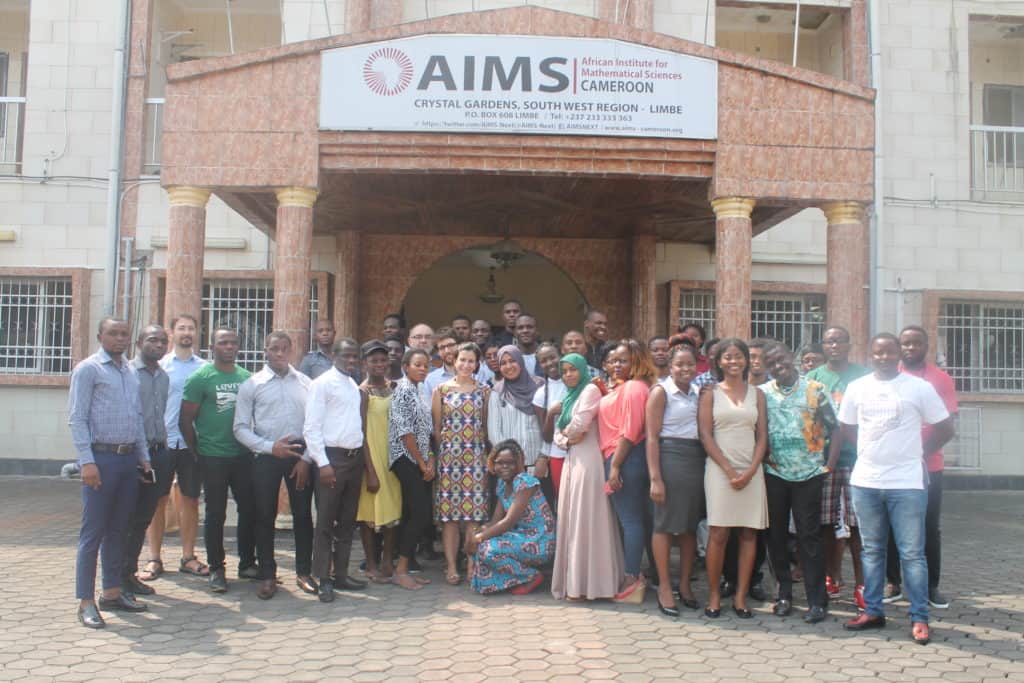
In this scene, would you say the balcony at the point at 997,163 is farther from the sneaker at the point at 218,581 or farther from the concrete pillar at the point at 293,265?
the sneaker at the point at 218,581

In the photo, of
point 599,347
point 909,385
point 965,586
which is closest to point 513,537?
point 599,347

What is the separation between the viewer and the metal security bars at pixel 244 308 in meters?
12.0

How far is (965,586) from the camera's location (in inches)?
249

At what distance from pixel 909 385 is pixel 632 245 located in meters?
7.30

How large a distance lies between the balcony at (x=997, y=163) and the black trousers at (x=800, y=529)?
8968 mm

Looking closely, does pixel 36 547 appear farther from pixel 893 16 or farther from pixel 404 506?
pixel 893 16

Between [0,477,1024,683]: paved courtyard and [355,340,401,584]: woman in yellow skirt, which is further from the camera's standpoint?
[355,340,401,584]: woman in yellow skirt

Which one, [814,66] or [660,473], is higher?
[814,66]

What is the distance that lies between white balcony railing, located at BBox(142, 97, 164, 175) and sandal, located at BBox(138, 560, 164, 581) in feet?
24.3

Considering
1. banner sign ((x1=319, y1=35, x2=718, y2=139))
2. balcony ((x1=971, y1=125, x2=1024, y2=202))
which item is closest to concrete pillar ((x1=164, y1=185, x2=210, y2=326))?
banner sign ((x1=319, y1=35, x2=718, y2=139))

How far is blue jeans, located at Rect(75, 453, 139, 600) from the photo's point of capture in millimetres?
5141

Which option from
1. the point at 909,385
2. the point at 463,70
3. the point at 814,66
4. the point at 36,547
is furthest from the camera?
the point at 814,66

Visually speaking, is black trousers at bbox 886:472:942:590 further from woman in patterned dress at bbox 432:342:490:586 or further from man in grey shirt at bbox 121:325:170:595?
man in grey shirt at bbox 121:325:170:595

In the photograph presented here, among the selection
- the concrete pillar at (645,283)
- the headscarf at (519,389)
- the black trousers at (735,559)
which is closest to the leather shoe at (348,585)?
the headscarf at (519,389)
